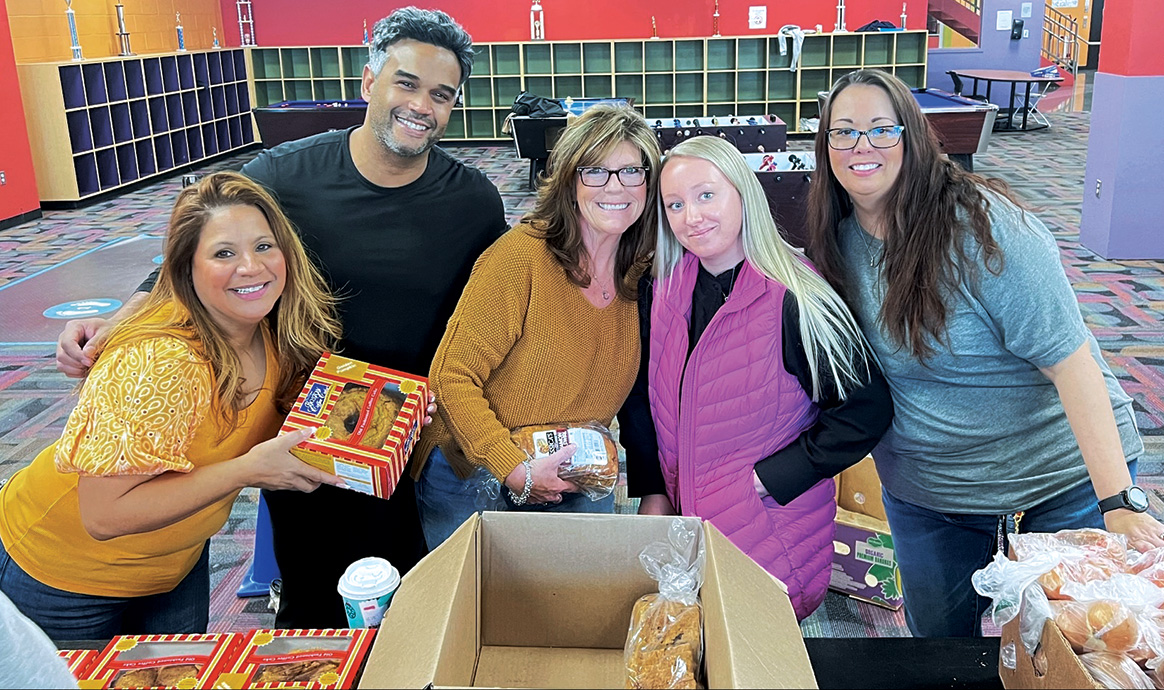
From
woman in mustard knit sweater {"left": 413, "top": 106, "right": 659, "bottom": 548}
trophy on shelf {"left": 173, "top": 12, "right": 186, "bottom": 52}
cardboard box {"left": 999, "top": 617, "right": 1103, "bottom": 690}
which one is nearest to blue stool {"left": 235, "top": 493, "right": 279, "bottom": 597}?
woman in mustard knit sweater {"left": 413, "top": 106, "right": 659, "bottom": 548}

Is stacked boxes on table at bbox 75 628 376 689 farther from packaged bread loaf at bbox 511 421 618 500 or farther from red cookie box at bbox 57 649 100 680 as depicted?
packaged bread loaf at bbox 511 421 618 500

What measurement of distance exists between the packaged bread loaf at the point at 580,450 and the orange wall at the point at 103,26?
993 cm

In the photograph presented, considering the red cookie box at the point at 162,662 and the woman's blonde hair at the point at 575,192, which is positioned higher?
the woman's blonde hair at the point at 575,192

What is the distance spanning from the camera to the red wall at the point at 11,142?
8.59 meters

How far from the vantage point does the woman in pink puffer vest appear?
66.2 inches

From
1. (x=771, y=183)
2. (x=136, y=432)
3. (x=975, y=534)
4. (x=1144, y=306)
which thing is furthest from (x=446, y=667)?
(x=1144, y=306)

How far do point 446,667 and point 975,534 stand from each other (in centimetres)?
120

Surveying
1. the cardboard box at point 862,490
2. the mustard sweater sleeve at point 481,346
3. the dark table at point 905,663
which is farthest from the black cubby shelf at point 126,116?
the dark table at point 905,663

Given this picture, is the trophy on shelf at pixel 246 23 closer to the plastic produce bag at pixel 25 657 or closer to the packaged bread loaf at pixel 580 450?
the packaged bread loaf at pixel 580 450

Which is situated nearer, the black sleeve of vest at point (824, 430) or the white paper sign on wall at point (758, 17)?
the black sleeve of vest at point (824, 430)

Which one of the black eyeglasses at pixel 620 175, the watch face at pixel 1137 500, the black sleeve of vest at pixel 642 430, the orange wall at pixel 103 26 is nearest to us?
the watch face at pixel 1137 500

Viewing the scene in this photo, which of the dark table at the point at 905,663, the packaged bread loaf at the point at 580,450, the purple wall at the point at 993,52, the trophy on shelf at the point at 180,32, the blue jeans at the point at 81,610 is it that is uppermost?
the trophy on shelf at the point at 180,32

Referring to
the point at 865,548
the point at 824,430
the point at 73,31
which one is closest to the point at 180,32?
the point at 73,31

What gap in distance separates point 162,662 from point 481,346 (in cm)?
93
